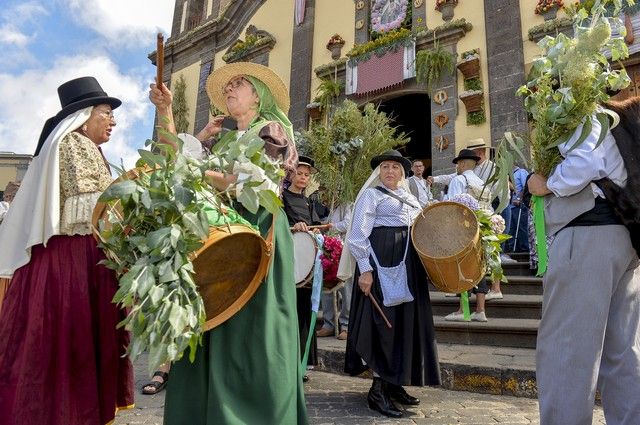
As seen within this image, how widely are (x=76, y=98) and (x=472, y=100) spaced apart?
8378mm

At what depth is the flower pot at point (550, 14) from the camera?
9320mm

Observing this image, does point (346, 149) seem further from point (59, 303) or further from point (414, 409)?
point (59, 303)

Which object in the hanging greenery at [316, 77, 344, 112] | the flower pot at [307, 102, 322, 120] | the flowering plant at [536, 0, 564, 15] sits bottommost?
the flower pot at [307, 102, 322, 120]

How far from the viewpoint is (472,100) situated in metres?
9.88

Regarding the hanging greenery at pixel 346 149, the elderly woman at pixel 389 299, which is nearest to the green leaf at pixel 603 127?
the elderly woman at pixel 389 299

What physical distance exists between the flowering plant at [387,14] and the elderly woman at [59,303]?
404 inches

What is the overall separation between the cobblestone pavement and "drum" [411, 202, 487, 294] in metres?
0.89

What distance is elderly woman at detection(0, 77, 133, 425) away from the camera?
2.38 m

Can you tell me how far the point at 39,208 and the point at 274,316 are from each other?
1307 millimetres

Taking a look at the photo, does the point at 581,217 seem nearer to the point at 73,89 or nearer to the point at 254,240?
the point at 254,240

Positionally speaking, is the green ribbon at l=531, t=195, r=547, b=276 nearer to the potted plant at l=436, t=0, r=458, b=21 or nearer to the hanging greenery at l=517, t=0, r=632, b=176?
the hanging greenery at l=517, t=0, r=632, b=176

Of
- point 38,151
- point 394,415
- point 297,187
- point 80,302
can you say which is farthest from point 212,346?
point 297,187

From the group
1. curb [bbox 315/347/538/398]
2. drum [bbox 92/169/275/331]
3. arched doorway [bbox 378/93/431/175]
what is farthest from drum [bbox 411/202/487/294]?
arched doorway [bbox 378/93/431/175]

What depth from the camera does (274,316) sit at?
7.88 ft
